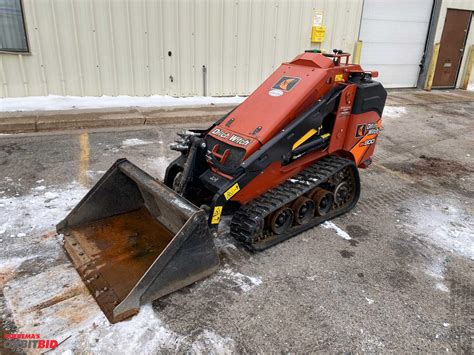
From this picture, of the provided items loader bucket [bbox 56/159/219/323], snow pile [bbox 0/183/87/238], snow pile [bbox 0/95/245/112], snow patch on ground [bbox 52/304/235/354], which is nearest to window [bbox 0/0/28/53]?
snow pile [bbox 0/95/245/112]

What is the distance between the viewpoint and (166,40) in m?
8.48

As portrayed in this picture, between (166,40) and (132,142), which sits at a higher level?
(166,40)

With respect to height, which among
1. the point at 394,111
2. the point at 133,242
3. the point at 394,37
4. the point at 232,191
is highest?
the point at 394,37

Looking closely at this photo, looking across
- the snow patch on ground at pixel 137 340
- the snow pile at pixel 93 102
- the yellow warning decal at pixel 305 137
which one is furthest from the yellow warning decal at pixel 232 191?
the snow pile at pixel 93 102

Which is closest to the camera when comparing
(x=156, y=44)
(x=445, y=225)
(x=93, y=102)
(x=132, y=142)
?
(x=445, y=225)

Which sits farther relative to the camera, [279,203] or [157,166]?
[157,166]

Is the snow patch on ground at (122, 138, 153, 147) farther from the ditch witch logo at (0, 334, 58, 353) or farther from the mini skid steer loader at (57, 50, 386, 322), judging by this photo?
the ditch witch logo at (0, 334, 58, 353)

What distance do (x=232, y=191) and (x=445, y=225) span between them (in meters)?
2.58

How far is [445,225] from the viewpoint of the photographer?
4.36m

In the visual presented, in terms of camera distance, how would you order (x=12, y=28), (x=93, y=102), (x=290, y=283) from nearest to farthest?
(x=290, y=283)
(x=12, y=28)
(x=93, y=102)

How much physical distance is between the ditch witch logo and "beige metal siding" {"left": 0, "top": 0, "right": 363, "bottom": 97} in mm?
6459

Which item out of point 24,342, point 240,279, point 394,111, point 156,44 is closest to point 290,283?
point 240,279

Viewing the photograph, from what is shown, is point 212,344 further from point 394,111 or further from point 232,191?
point 394,111

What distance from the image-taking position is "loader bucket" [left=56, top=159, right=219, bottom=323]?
2.86 metres
